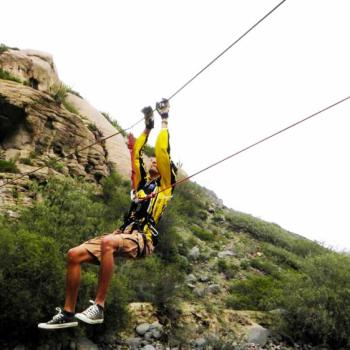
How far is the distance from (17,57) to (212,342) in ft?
50.3

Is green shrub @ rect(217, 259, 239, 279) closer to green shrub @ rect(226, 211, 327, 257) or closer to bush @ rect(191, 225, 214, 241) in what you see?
bush @ rect(191, 225, 214, 241)

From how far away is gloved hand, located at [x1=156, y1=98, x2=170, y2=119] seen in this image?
651 centimetres

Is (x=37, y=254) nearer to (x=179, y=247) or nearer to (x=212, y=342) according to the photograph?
(x=212, y=342)

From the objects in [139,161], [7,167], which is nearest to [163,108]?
[139,161]

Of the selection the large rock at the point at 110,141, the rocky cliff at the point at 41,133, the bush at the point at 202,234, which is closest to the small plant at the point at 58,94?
the rocky cliff at the point at 41,133

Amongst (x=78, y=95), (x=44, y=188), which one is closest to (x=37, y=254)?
(x=44, y=188)

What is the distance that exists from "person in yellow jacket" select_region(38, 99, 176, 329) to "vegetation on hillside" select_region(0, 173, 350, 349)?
3.26m

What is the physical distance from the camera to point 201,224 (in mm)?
21688

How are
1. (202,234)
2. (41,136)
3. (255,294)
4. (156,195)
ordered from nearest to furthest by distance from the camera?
(156,195)
(255,294)
(41,136)
(202,234)

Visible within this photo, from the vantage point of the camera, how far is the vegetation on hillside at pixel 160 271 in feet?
29.8

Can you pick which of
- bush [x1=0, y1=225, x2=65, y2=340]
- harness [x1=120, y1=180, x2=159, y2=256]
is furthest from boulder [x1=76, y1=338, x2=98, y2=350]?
harness [x1=120, y1=180, x2=159, y2=256]

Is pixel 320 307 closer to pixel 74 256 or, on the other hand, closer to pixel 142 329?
pixel 142 329

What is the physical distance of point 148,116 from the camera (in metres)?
6.85

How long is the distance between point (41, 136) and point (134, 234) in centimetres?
1287
